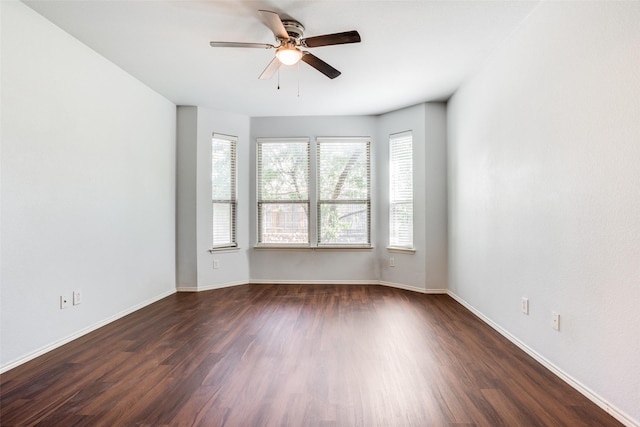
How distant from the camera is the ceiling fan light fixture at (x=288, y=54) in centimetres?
267

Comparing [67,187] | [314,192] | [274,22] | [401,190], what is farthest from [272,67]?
[401,190]

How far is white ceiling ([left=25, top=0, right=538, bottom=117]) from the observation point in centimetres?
249

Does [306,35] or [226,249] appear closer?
[306,35]

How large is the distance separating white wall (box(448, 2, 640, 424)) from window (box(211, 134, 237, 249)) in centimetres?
350

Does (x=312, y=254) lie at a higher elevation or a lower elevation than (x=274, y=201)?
lower

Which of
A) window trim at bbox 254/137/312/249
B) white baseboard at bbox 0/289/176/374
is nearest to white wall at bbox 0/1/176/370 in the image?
white baseboard at bbox 0/289/176/374

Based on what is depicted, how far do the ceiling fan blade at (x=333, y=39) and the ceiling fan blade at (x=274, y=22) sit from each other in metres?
0.17

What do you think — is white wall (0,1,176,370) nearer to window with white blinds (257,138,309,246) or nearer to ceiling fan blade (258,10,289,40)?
window with white blinds (257,138,309,246)

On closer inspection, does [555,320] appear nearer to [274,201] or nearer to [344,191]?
[344,191]

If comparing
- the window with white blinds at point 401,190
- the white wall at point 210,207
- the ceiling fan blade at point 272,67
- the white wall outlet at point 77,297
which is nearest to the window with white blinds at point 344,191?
the window with white blinds at point 401,190

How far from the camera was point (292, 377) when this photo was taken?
2.23m

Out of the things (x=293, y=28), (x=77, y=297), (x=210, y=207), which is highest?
(x=293, y=28)

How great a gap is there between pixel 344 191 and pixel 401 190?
0.88 meters

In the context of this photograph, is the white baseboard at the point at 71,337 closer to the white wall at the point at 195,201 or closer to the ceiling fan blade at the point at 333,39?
the white wall at the point at 195,201
